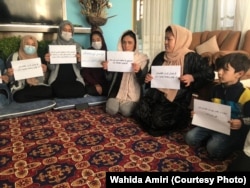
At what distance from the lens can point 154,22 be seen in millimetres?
4027

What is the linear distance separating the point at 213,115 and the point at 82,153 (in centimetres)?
93

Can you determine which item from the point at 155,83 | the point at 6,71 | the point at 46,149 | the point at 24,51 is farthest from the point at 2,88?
the point at 155,83

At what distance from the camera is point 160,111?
192 cm

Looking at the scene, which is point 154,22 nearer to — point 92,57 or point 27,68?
point 92,57

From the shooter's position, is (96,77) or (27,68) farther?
(96,77)

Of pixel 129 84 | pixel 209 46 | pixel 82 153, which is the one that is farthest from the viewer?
pixel 209 46

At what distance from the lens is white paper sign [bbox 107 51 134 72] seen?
2176 mm

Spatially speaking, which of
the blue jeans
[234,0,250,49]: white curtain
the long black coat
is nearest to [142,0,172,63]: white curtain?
[234,0,250,49]: white curtain

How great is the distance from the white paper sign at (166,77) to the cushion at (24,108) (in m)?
1.13

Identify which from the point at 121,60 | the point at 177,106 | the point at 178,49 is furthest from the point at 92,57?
the point at 177,106

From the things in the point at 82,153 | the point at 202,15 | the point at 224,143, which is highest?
the point at 202,15

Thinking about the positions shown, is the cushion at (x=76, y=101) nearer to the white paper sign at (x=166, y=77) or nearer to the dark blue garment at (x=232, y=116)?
the white paper sign at (x=166, y=77)

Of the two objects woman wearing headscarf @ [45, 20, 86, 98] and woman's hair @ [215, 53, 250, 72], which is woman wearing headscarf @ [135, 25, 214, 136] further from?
woman wearing headscarf @ [45, 20, 86, 98]

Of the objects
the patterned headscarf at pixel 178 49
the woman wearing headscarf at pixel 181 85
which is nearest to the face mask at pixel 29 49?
the woman wearing headscarf at pixel 181 85
